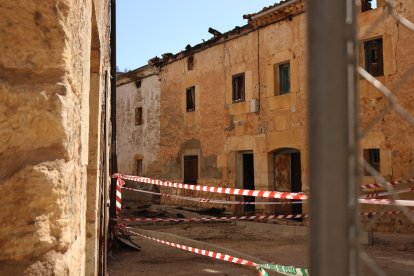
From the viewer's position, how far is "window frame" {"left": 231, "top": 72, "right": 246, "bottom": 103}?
13859 millimetres

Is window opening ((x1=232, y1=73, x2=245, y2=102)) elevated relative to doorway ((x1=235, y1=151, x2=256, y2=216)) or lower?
elevated

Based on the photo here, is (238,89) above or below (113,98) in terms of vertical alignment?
above

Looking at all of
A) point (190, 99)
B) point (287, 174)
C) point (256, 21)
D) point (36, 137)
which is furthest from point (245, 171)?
point (36, 137)

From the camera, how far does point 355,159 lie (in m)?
0.68

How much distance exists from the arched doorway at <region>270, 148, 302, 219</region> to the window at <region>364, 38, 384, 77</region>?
3096 mm

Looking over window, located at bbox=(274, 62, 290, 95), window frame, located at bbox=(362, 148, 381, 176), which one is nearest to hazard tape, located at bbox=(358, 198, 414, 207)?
window frame, located at bbox=(362, 148, 381, 176)

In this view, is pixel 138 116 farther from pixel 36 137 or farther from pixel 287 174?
pixel 36 137

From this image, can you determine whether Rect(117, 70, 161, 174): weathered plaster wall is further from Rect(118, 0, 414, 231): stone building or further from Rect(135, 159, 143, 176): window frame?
Rect(118, 0, 414, 231): stone building

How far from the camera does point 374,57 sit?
10266 millimetres

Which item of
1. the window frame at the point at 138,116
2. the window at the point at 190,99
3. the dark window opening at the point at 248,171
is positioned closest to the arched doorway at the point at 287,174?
the dark window opening at the point at 248,171

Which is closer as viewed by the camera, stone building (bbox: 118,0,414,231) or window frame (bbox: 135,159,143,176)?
stone building (bbox: 118,0,414,231)

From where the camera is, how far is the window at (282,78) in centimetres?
1244

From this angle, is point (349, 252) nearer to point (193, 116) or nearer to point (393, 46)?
point (393, 46)

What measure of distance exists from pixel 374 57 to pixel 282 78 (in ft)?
9.66
